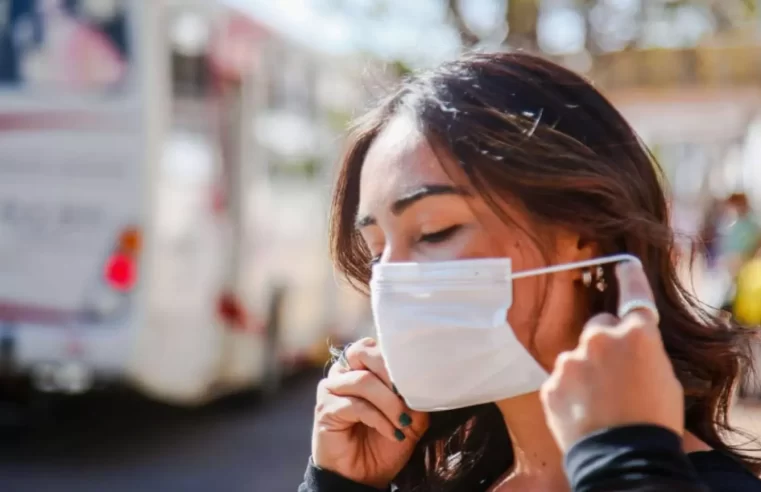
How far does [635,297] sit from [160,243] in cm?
529

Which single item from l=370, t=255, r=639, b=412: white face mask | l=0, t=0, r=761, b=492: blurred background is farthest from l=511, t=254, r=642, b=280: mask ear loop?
l=0, t=0, r=761, b=492: blurred background

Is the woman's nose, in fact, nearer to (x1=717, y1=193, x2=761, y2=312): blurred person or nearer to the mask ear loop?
the mask ear loop

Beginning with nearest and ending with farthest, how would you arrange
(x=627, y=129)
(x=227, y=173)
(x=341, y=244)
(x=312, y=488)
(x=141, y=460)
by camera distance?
(x=627, y=129) → (x=312, y=488) → (x=341, y=244) → (x=141, y=460) → (x=227, y=173)

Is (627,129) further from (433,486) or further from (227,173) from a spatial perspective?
(227,173)

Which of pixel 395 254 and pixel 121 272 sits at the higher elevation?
pixel 395 254

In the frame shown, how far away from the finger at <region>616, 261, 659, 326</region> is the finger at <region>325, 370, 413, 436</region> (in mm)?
453

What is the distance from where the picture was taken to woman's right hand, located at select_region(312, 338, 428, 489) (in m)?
1.77

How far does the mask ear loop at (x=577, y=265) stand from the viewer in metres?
1.55

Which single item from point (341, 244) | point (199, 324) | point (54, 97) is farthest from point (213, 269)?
point (341, 244)

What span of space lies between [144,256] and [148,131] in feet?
2.41

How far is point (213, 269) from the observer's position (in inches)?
284

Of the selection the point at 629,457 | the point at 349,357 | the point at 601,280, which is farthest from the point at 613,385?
the point at 349,357

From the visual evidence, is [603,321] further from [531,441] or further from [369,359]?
[369,359]

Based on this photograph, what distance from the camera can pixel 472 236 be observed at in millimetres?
1613
